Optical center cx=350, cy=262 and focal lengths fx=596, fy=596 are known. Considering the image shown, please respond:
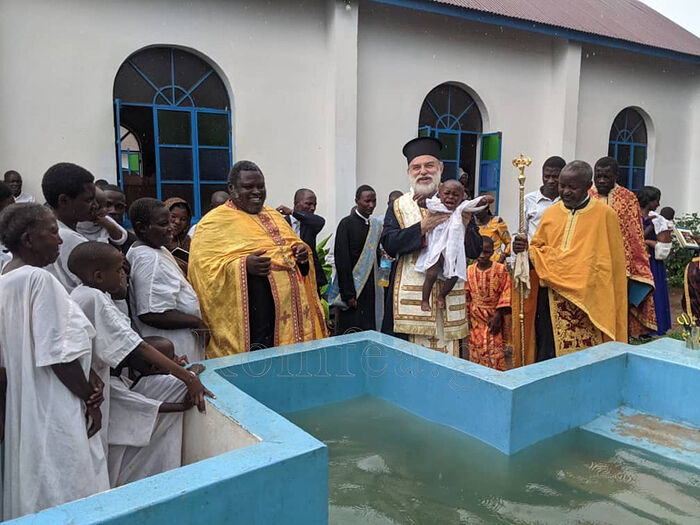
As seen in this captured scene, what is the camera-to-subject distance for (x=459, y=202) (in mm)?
4223

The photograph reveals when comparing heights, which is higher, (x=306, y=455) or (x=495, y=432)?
(x=306, y=455)

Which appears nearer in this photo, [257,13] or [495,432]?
[495,432]

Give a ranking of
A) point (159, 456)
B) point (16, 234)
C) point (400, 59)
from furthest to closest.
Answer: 1. point (400, 59)
2. point (159, 456)
3. point (16, 234)

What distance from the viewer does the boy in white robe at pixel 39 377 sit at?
81.8 inches

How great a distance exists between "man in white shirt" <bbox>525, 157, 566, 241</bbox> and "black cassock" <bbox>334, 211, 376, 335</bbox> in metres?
1.57

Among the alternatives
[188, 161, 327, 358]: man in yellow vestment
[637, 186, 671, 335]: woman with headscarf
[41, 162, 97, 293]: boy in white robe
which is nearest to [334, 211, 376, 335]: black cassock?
[188, 161, 327, 358]: man in yellow vestment

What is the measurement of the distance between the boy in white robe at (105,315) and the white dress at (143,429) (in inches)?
2.4

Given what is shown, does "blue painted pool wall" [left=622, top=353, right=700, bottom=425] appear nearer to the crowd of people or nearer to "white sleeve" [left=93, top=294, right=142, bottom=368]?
the crowd of people

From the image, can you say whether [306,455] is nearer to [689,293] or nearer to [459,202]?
[459,202]

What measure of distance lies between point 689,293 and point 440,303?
2.95 m

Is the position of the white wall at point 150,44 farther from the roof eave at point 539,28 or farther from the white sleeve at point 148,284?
the white sleeve at point 148,284

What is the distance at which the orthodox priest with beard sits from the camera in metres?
4.21

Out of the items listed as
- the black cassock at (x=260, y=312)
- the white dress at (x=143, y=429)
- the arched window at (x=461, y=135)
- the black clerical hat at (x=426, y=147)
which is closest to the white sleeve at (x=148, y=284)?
the white dress at (x=143, y=429)

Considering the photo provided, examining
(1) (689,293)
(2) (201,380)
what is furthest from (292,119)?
(2) (201,380)
